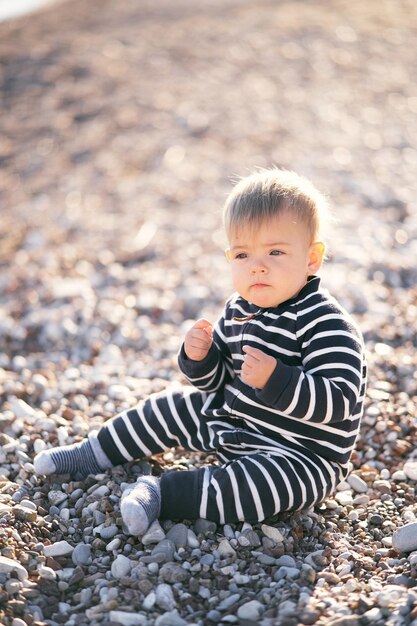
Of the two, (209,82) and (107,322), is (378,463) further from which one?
(209,82)

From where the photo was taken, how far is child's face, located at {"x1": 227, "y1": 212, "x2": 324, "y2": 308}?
2.89 m

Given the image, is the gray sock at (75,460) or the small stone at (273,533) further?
the gray sock at (75,460)

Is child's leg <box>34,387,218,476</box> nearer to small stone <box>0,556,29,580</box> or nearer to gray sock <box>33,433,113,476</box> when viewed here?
gray sock <box>33,433,113,476</box>

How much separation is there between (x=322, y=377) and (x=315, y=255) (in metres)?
0.48

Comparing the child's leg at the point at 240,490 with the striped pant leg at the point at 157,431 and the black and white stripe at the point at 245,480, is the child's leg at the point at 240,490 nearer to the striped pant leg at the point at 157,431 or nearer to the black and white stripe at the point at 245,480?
the black and white stripe at the point at 245,480

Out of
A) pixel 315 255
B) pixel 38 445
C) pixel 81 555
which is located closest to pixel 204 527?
pixel 81 555

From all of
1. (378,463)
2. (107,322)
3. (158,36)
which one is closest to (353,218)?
(107,322)

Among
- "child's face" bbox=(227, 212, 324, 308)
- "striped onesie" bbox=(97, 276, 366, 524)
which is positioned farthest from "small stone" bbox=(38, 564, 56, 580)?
"child's face" bbox=(227, 212, 324, 308)

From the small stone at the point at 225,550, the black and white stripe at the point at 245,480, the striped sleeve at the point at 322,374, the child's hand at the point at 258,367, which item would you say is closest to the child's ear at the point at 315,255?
the striped sleeve at the point at 322,374

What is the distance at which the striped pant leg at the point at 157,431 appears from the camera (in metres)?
3.25

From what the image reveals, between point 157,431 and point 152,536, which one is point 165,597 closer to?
point 152,536

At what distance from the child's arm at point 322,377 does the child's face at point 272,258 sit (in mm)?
185

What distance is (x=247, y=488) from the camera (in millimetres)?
2840

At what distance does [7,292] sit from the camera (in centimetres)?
559
